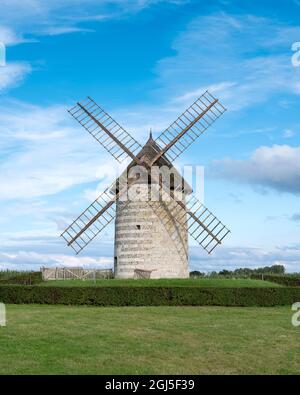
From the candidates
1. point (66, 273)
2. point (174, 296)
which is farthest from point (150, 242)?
point (66, 273)

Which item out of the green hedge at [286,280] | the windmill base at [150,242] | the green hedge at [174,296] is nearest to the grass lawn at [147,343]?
the green hedge at [174,296]

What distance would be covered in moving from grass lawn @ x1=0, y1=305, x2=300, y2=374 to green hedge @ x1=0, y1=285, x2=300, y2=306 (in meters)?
3.76

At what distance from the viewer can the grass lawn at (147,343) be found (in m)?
13.4

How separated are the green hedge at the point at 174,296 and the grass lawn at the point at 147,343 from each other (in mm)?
3756

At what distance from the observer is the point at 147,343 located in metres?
15.9

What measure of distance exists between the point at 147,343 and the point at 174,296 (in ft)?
36.0

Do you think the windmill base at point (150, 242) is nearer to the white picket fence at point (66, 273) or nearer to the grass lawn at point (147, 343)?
the white picket fence at point (66, 273)

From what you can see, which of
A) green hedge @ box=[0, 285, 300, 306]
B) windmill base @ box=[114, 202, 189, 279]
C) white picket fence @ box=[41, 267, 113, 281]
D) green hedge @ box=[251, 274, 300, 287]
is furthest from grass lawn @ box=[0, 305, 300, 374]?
green hedge @ box=[251, 274, 300, 287]

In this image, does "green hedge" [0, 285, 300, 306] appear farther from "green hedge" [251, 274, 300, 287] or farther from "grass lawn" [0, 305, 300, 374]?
"green hedge" [251, 274, 300, 287]

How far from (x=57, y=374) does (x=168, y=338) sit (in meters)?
4.82

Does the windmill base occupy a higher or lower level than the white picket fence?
higher

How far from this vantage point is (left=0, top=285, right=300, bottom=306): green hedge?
2684 centimetres
